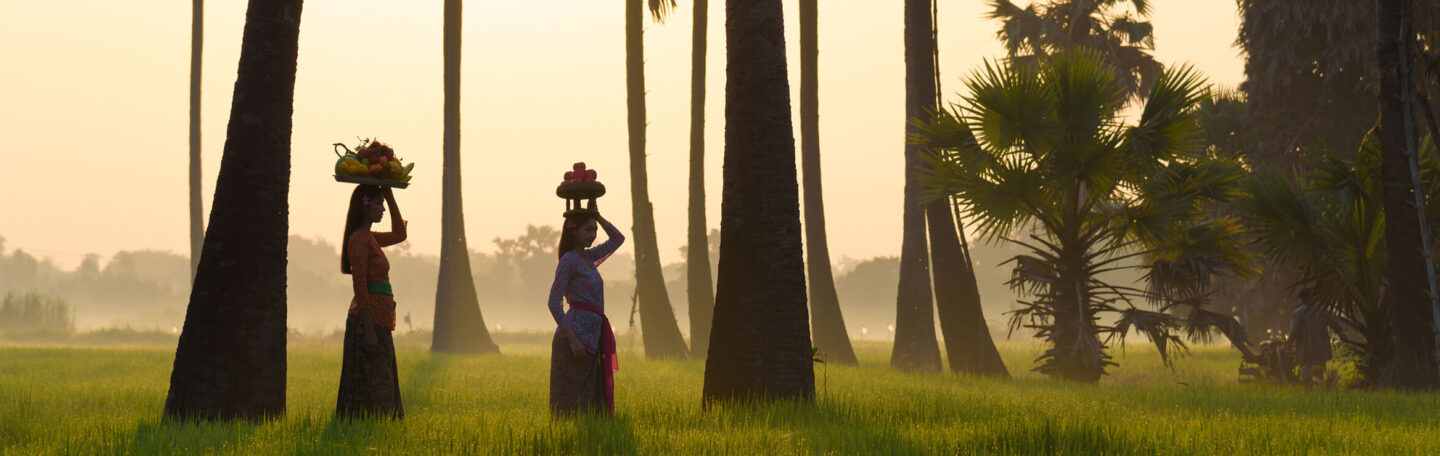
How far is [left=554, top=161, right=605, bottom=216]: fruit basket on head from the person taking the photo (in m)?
8.41

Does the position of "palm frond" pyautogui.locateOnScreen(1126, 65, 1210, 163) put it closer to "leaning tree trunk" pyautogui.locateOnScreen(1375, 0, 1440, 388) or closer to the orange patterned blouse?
"leaning tree trunk" pyautogui.locateOnScreen(1375, 0, 1440, 388)

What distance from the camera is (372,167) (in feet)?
27.1

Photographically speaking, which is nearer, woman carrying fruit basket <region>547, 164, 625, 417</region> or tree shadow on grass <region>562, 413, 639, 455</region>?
tree shadow on grass <region>562, 413, 639, 455</region>

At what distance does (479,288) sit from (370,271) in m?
120

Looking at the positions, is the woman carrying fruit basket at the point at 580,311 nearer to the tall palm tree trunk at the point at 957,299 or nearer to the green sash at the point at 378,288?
the green sash at the point at 378,288

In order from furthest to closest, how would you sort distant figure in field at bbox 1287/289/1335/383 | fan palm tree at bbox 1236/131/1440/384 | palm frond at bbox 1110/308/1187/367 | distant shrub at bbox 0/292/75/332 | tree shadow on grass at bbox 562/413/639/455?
distant shrub at bbox 0/292/75/332 → palm frond at bbox 1110/308/1187/367 → distant figure in field at bbox 1287/289/1335/383 → fan palm tree at bbox 1236/131/1440/384 → tree shadow on grass at bbox 562/413/639/455

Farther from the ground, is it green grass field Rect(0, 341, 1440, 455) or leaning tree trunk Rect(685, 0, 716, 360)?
leaning tree trunk Rect(685, 0, 716, 360)

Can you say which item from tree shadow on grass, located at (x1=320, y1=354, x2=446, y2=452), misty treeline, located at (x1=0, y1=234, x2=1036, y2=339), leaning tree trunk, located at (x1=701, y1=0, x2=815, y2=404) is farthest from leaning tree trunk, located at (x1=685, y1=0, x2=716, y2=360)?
misty treeline, located at (x1=0, y1=234, x2=1036, y2=339)

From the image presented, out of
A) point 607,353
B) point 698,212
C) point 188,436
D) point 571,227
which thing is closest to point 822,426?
point 607,353

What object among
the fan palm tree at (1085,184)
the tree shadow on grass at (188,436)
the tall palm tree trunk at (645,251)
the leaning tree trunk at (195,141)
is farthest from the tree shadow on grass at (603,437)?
the leaning tree trunk at (195,141)

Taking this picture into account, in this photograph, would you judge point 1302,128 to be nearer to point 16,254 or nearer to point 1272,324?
point 1272,324

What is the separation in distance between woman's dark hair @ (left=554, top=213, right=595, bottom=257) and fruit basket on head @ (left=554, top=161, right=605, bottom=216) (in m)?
0.03

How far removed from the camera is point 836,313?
72.8ft

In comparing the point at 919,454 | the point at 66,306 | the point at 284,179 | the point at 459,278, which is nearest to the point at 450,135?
the point at 459,278
